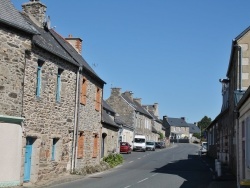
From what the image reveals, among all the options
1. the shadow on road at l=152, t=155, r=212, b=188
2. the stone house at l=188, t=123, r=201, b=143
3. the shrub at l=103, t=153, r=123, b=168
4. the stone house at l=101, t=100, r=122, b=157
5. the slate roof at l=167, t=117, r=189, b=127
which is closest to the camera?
the shadow on road at l=152, t=155, r=212, b=188

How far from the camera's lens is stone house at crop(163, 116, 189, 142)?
12209 cm

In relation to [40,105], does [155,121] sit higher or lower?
higher

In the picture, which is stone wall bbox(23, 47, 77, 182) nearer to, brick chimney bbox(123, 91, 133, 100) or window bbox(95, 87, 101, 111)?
window bbox(95, 87, 101, 111)

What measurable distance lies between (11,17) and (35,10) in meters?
5.68

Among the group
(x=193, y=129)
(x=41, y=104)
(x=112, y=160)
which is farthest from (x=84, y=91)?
(x=193, y=129)

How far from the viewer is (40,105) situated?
17672mm

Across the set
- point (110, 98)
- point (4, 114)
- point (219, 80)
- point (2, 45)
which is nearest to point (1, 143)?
point (4, 114)

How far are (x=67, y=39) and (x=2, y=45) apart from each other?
12916 mm

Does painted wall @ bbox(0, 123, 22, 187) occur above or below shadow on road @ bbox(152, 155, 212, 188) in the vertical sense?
above

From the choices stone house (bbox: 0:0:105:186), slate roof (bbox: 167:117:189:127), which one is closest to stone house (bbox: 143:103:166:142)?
slate roof (bbox: 167:117:189:127)

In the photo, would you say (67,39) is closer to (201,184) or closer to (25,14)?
(25,14)

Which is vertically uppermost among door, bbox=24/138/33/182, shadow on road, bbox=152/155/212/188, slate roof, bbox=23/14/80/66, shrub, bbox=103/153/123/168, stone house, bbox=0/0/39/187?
slate roof, bbox=23/14/80/66

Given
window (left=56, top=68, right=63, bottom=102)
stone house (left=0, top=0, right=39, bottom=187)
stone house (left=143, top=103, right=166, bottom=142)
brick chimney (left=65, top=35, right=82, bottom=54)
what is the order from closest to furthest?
1. stone house (left=0, top=0, right=39, bottom=187)
2. window (left=56, top=68, right=63, bottom=102)
3. brick chimney (left=65, top=35, right=82, bottom=54)
4. stone house (left=143, top=103, right=166, bottom=142)

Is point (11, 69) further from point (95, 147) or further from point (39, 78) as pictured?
point (95, 147)
